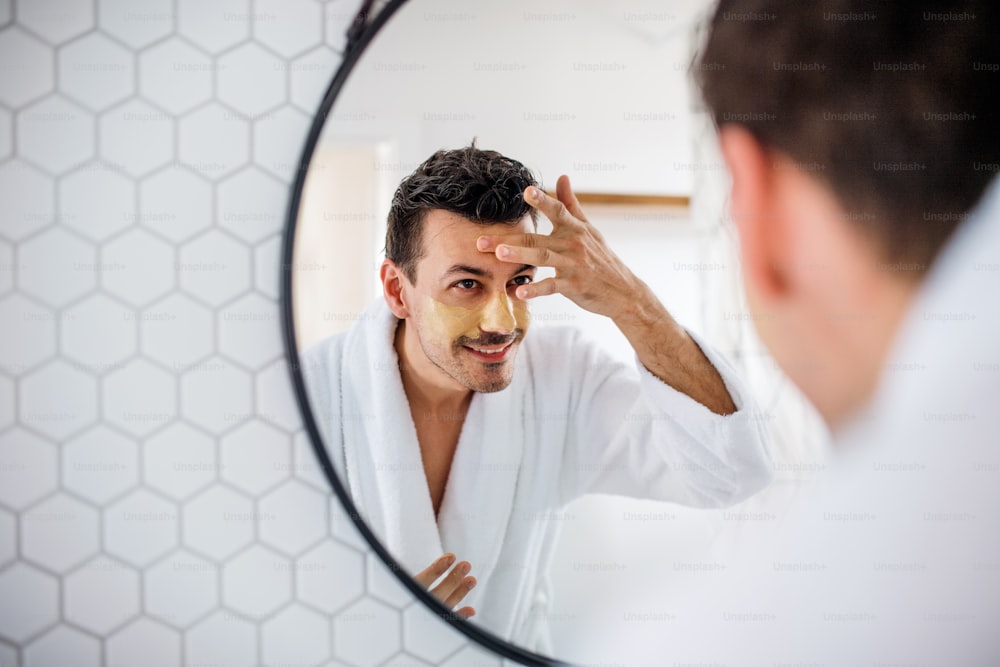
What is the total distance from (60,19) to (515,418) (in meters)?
0.59

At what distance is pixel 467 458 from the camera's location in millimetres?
610

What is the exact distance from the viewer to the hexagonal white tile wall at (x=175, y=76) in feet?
2.14

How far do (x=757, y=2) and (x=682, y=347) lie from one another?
35 cm

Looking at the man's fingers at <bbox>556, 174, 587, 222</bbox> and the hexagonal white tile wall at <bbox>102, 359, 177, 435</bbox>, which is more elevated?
the man's fingers at <bbox>556, 174, 587, 222</bbox>

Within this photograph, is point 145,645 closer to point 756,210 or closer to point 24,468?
point 24,468

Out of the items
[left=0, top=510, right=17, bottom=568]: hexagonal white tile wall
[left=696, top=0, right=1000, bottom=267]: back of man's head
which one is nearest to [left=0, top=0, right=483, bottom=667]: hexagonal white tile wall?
[left=0, top=510, right=17, bottom=568]: hexagonal white tile wall

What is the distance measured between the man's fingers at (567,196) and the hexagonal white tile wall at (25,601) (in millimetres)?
612

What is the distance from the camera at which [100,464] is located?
0.65m

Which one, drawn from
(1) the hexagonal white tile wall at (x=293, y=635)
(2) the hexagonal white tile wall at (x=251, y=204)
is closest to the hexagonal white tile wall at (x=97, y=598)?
(1) the hexagonal white tile wall at (x=293, y=635)

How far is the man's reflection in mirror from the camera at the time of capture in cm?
59

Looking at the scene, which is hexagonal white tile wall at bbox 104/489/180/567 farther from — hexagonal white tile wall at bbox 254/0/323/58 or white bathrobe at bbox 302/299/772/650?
hexagonal white tile wall at bbox 254/0/323/58

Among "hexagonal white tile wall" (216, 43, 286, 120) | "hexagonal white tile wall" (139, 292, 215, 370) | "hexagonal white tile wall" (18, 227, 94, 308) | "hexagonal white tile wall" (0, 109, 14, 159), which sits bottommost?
"hexagonal white tile wall" (139, 292, 215, 370)

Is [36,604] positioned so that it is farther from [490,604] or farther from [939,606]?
[939,606]

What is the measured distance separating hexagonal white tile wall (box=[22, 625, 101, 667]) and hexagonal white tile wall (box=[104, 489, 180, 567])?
0.28 feet
